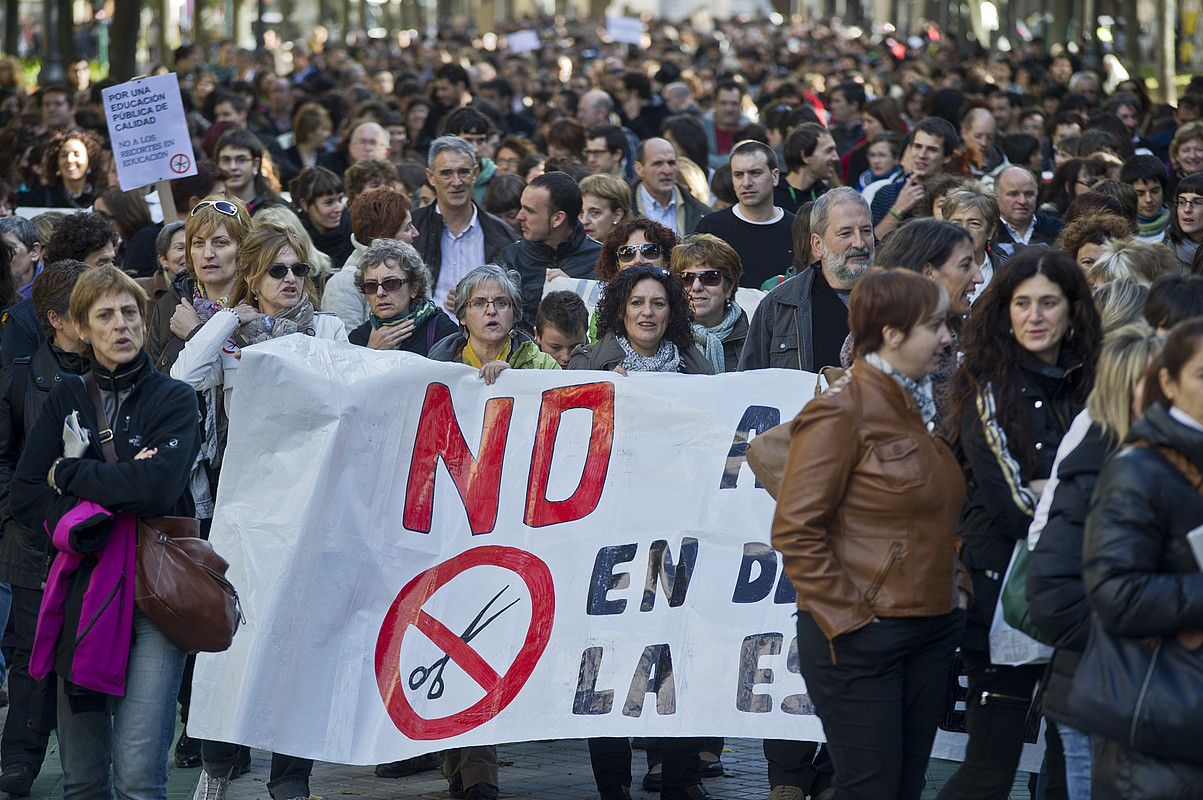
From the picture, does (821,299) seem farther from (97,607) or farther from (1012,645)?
(97,607)

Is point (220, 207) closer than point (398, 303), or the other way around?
point (398, 303)

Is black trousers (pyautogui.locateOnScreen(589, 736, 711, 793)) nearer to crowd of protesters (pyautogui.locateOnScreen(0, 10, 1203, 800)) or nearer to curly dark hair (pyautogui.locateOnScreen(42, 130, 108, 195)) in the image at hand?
crowd of protesters (pyautogui.locateOnScreen(0, 10, 1203, 800))

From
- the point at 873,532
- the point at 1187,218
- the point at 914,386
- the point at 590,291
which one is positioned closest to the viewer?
the point at 873,532

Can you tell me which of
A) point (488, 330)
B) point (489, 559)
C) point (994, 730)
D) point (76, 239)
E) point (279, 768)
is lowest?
point (279, 768)

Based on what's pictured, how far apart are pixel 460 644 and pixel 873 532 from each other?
6.48 feet

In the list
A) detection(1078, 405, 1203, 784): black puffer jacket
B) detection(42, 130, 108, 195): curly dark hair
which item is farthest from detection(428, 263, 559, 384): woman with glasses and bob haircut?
detection(42, 130, 108, 195): curly dark hair

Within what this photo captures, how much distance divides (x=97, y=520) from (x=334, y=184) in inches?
216

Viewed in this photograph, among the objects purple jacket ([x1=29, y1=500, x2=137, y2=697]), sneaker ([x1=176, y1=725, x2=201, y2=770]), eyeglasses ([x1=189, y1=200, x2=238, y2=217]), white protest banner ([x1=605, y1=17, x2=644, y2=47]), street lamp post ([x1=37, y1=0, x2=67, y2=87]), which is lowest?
sneaker ([x1=176, y1=725, x2=201, y2=770])

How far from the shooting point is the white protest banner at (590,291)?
8984mm

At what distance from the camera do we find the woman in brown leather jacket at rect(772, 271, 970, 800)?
16.0 ft

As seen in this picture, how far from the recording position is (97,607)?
17.9 feet

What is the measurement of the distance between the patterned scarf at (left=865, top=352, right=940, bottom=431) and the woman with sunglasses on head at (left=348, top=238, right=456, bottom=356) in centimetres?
292

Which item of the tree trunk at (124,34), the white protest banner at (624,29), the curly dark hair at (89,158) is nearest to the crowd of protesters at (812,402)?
the curly dark hair at (89,158)

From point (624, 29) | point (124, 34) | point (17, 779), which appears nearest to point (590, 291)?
point (17, 779)
